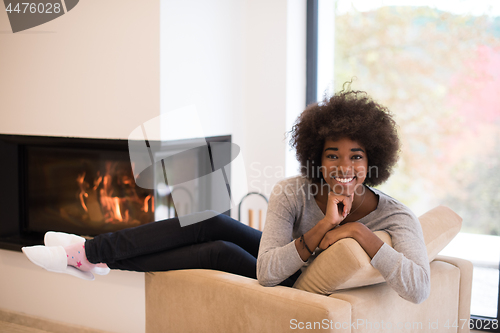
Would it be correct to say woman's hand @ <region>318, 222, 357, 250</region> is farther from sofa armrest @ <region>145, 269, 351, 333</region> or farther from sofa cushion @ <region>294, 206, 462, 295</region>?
sofa armrest @ <region>145, 269, 351, 333</region>

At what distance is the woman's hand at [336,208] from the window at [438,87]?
1.51 metres

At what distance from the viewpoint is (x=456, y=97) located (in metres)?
2.66

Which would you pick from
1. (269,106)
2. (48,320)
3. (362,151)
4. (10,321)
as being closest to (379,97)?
(269,106)

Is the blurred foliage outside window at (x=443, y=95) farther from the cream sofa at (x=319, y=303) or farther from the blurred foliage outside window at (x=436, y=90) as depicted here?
the cream sofa at (x=319, y=303)

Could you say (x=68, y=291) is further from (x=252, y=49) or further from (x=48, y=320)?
(x=252, y=49)

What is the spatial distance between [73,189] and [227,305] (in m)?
1.54

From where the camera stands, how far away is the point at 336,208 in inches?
55.9

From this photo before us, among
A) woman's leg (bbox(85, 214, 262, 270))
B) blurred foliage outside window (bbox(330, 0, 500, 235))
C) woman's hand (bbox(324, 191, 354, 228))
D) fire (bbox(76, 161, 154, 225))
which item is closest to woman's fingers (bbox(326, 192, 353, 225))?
woman's hand (bbox(324, 191, 354, 228))

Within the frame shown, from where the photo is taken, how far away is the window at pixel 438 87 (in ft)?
8.41

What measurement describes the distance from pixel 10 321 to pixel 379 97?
261 cm

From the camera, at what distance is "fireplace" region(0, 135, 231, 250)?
7.79 ft

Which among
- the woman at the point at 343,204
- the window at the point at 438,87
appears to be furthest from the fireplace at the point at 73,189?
the window at the point at 438,87

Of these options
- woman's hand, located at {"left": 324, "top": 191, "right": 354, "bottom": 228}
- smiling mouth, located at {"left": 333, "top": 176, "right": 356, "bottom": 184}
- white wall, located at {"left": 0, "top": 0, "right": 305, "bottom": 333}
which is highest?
white wall, located at {"left": 0, "top": 0, "right": 305, "bottom": 333}

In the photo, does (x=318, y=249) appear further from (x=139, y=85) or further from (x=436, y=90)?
(x=436, y=90)
